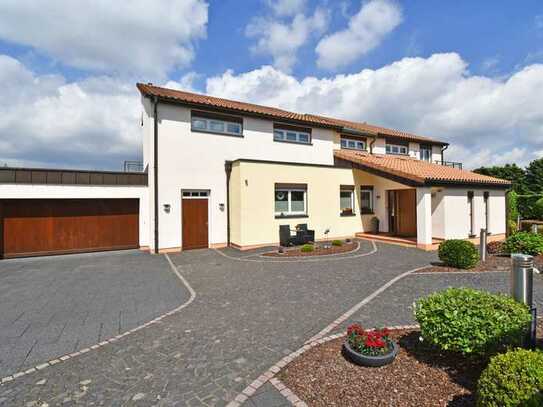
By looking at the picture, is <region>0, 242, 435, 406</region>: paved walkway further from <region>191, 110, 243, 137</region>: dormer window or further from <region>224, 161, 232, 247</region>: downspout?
<region>191, 110, 243, 137</region>: dormer window

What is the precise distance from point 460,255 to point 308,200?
7207mm

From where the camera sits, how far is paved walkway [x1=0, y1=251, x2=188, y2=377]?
14.8ft

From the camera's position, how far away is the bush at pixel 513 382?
2229mm

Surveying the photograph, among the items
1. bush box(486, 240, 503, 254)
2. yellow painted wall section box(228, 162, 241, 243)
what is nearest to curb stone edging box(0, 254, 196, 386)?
yellow painted wall section box(228, 162, 241, 243)

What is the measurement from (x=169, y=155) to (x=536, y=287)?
12.8 m

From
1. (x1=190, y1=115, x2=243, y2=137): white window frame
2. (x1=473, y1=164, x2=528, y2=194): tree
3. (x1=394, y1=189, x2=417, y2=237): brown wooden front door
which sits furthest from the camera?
(x1=473, y1=164, x2=528, y2=194): tree

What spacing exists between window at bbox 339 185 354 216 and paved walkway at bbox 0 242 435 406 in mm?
7704

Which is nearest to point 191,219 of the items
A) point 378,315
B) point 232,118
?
point 232,118

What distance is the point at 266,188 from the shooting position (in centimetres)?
1342

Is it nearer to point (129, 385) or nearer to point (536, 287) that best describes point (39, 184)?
point (129, 385)

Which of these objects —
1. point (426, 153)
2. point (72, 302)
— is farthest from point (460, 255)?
point (426, 153)

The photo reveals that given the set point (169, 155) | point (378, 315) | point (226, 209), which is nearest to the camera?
point (378, 315)

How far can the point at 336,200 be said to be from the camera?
1535cm

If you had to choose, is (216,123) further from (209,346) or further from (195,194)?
(209,346)
